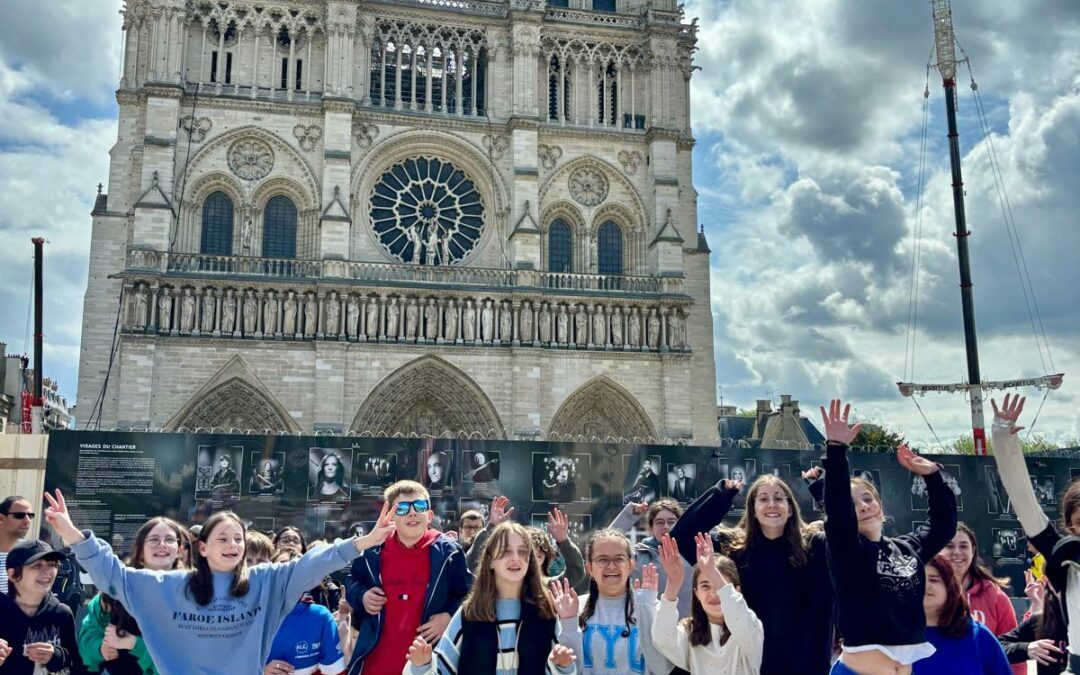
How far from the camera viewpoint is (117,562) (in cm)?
448

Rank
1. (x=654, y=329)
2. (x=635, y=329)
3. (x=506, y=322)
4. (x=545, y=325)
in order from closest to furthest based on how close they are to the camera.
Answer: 1. (x=506, y=322)
2. (x=545, y=325)
3. (x=635, y=329)
4. (x=654, y=329)

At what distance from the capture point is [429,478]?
1443 centimetres

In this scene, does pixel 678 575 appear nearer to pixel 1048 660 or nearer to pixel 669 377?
pixel 1048 660

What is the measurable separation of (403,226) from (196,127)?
5899mm

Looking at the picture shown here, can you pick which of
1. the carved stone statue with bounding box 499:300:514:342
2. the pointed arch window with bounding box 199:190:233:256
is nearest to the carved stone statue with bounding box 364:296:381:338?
the carved stone statue with bounding box 499:300:514:342

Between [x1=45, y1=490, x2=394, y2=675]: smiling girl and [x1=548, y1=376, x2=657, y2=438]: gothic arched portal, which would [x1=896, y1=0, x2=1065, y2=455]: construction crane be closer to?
[x1=548, y1=376, x2=657, y2=438]: gothic arched portal

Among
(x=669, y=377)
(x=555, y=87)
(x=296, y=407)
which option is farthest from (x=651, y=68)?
(x=296, y=407)

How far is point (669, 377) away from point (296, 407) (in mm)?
9680

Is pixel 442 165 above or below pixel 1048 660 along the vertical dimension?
above

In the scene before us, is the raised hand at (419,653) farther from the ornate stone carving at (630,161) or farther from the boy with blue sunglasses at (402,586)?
the ornate stone carving at (630,161)

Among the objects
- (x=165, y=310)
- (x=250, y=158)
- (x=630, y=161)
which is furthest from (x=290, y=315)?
(x=630, y=161)

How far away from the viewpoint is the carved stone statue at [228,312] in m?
23.4

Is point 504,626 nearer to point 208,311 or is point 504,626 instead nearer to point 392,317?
point 392,317

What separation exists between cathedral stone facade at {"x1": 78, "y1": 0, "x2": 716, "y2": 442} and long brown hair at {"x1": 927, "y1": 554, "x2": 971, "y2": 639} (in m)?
20.0
